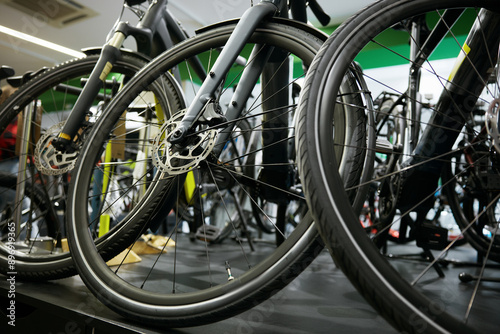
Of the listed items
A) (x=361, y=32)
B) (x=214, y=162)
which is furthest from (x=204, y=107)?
(x=361, y=32)

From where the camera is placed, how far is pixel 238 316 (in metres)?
0.92

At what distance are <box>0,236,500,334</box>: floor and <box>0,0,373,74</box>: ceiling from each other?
3264 mm

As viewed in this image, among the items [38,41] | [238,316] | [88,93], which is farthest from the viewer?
[38,41]

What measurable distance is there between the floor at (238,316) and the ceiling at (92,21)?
3264 millimetres

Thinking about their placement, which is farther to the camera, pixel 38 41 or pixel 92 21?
pixel 38 41

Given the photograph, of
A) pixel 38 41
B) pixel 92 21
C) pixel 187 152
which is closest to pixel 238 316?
pixel 187 152

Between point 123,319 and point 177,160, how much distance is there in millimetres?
423

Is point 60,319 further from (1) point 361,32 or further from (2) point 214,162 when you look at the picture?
(1) point 361,32

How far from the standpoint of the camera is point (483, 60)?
3.62 ft

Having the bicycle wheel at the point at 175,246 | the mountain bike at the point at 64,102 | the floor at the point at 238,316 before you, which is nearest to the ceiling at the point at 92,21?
the mountain bike at the point at 64,102

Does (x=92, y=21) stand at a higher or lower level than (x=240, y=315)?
higher

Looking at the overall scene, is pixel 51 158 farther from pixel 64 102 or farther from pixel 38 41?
pixel 38 41

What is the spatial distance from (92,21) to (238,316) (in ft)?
17.5

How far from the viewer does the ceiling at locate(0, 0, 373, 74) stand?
4289mm
